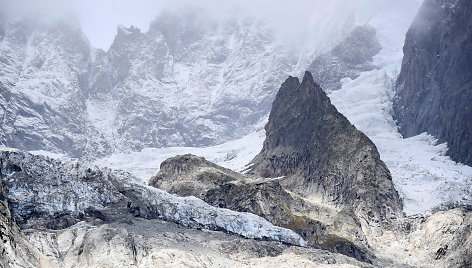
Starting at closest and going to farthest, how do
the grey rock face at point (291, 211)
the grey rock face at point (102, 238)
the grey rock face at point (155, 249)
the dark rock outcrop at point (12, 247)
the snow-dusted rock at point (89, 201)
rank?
the dark rock outcrop at point (12, 247)
the grey rock face at point (102, 238)
the grey rock face at point (155, 249)
the snow-dusted rock at point (89, 201)
the grey rock face at point (291, 211)

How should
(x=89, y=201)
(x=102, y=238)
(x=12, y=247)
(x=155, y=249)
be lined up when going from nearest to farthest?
(x=12, y=247) → (x=102, y=238) → (x=155, y=249) → (x=89, y=201)

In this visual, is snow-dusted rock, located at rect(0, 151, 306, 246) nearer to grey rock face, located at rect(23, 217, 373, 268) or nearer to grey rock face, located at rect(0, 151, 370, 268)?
grey rock face, located at rect(0, 151, 370, 268)

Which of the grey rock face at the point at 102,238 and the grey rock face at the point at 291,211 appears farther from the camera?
the grey rock face at the point at 291,211

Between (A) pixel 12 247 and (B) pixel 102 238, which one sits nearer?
(A) pixel 12 247

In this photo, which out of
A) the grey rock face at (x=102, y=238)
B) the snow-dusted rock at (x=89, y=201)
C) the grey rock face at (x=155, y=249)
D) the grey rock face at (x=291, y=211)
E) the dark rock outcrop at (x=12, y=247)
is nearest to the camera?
the dark rock outcrop at (x=12, y=247)

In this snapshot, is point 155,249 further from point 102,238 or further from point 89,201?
point 89,201

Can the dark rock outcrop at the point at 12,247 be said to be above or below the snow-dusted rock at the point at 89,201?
below

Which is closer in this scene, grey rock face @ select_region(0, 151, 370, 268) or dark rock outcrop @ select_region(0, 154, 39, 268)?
dark rock outcrop @ select_region(0, 154, 39, 268)

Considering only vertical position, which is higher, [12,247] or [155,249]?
[12,247]

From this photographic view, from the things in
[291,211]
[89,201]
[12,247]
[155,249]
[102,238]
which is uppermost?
[89,201]

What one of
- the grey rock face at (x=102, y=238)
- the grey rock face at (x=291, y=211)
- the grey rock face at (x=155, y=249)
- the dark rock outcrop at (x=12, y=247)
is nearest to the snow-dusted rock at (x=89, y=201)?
the grey rock face at (x=102, y=238)

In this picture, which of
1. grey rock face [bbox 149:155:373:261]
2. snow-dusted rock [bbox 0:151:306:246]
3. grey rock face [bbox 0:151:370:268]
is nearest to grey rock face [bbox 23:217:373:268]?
grey rock face [bbox 0:151:370:268]

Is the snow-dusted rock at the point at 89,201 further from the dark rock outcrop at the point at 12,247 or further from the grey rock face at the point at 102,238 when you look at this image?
the dark rock outcrop at the point at 12,247

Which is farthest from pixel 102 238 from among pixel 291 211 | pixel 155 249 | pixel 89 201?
pixel 291 211
